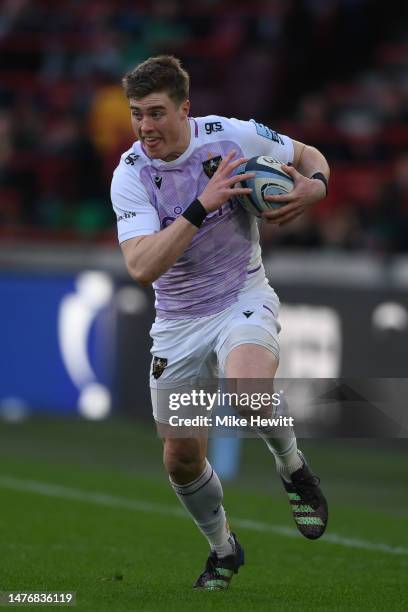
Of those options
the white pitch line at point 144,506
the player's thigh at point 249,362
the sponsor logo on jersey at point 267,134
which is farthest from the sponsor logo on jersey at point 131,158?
the white pitch line at point 144,506

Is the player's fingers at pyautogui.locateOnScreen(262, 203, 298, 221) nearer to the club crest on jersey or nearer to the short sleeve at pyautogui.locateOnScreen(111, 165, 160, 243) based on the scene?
the club crest on jersey

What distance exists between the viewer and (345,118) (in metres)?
17.7

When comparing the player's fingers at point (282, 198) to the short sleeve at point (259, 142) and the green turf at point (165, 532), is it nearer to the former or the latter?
the short sleeve at point (259, 142)

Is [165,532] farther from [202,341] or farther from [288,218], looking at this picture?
[288,218]

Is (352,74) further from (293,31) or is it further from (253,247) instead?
(253,247)

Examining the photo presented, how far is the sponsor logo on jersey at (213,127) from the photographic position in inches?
288

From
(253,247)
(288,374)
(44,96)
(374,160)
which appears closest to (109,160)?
(44,96)

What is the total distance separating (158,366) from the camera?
24.4 feet

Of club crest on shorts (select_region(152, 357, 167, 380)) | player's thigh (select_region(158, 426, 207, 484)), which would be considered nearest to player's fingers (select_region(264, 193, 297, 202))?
club crest on shorts (select_region(152, 357, 167, 380))

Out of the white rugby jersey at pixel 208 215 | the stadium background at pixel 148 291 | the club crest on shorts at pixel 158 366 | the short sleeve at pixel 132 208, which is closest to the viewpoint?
the short sleeve at pixel 132 208

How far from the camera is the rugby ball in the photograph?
7078 mm

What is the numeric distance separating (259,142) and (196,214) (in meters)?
0.80

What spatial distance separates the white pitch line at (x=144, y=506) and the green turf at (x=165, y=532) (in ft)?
0.23

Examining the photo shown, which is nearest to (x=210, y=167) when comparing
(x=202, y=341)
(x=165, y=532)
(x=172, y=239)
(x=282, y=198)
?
(x=282, y=198)
